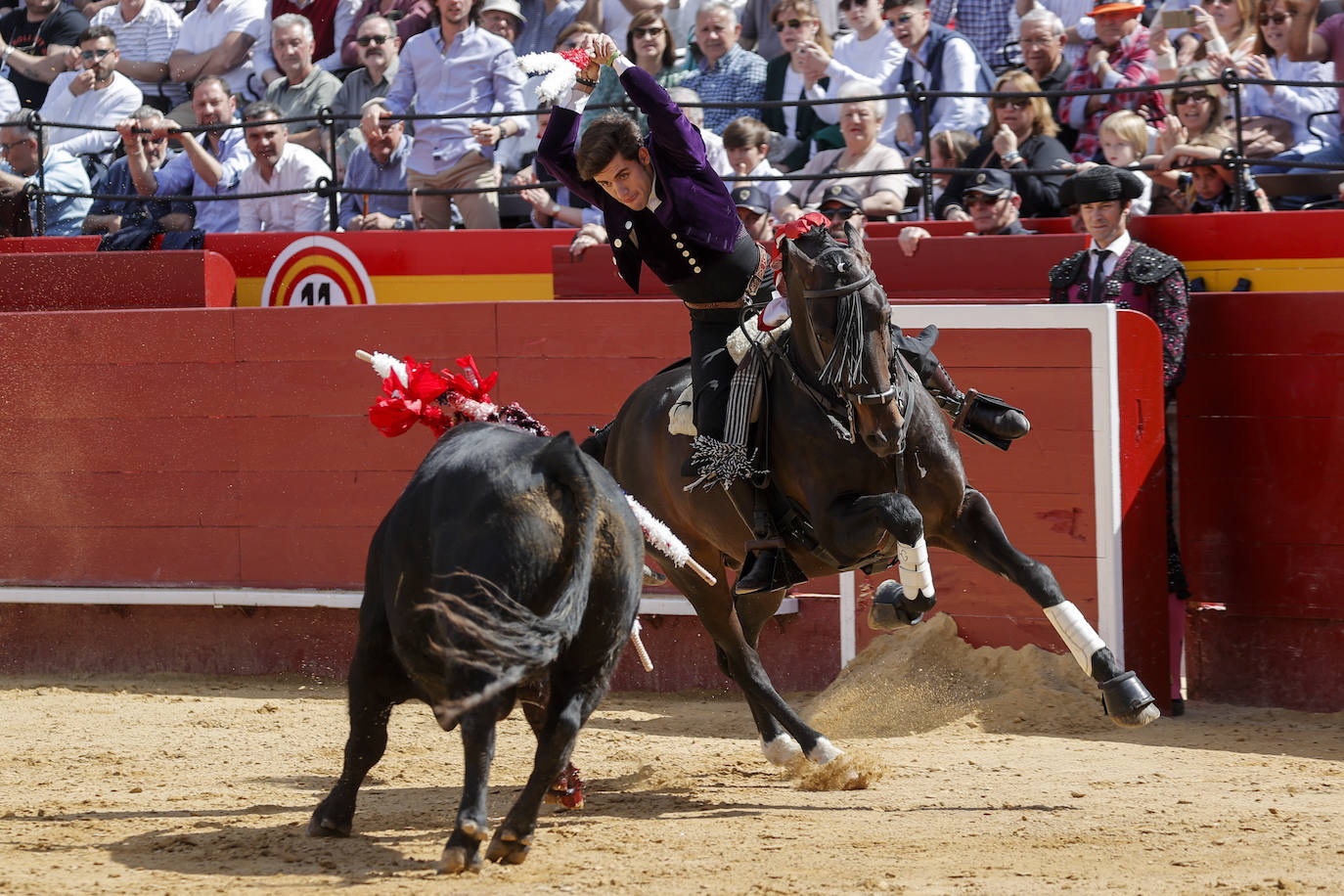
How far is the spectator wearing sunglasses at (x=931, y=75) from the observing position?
9.28 meters

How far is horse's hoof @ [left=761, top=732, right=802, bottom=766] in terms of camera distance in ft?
18.8

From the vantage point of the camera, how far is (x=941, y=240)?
7621 millimetres

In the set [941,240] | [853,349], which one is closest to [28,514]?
[941,240]

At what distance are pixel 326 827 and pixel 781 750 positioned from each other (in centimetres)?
170

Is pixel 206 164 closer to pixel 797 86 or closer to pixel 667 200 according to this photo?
pixel 797 86

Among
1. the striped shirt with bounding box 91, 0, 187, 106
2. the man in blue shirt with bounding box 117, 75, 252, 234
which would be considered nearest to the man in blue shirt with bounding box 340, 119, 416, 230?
the man in blue shirt with bounding box 117, 75, 252, 234

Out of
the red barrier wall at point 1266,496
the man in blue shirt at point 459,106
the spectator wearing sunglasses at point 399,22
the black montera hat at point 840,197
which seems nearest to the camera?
the red barrier wall at point 1266,496

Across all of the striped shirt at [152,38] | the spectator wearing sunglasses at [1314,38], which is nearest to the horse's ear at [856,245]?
the spectator wearing sunglasses at [1314,38]

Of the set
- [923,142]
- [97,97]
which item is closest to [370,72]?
[97,97]

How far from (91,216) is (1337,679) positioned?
8.28 metres

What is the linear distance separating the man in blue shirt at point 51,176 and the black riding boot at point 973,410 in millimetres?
7573

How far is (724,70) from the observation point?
1002 cm

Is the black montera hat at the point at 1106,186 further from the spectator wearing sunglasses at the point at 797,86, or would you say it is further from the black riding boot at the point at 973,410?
the spectator wearing sunglasses at the point at 797,86

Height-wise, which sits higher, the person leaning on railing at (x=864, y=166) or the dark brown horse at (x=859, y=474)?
the person leaning on railing at (x=864, y=166)
